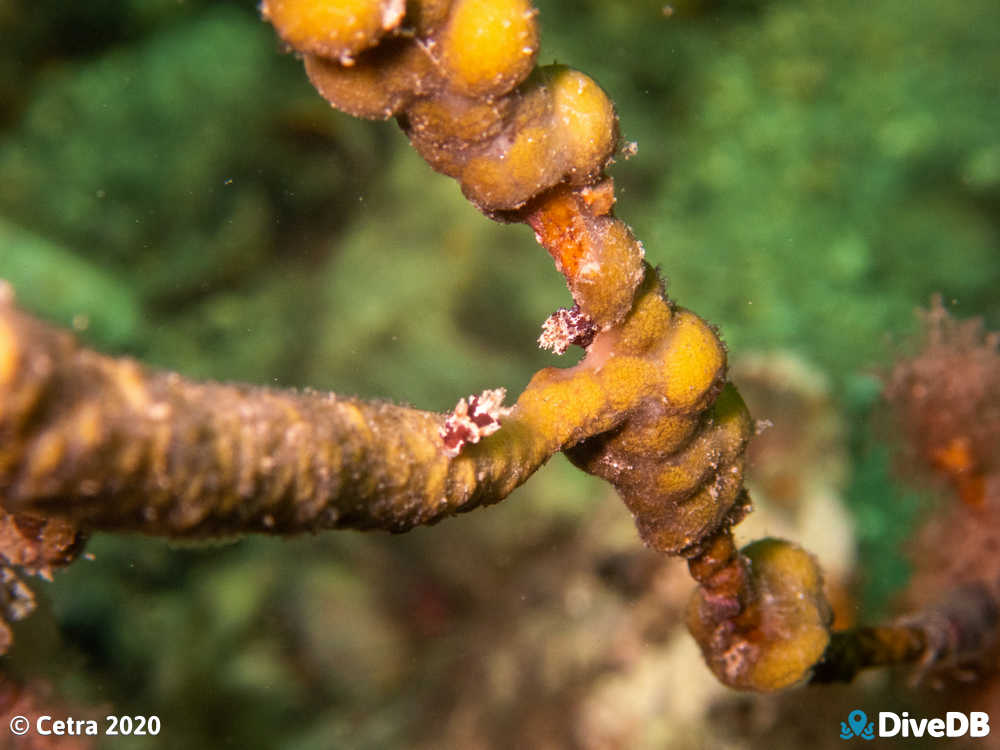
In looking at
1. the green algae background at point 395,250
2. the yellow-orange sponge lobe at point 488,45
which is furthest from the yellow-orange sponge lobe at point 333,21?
the green algae background at point 395,250

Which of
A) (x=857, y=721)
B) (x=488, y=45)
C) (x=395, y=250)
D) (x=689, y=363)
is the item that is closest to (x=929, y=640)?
(x=857, y=721)

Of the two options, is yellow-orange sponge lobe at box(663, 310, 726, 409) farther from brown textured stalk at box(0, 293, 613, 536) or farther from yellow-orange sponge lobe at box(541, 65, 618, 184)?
brown textured stalk at box(0, 293, 613, 536)

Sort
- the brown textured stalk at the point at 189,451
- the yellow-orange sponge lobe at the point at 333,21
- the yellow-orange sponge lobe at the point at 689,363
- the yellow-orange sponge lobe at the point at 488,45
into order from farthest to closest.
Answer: the yellow-orange sponge lobe at the point at 689,363
the yellow-orange sponge lobe at the point at 488,45
the yellow-orange sponge lobe at the point at 333,21
the brown textured stalk at the point at 189,451

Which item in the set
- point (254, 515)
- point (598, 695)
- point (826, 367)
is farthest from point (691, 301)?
point (254, 515)

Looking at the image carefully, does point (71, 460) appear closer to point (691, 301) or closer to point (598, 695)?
point (598, 695)

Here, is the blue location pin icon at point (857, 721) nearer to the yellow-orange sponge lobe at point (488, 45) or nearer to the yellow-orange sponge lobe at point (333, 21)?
the yellow-orange sponge lobe at point (488, 45)

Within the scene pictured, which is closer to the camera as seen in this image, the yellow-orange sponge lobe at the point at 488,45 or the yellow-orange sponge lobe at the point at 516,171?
the yellow-orange sponge lobe at the point at 488,45
